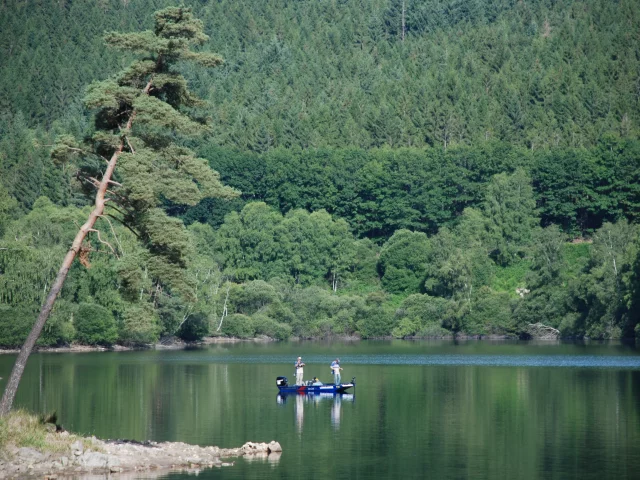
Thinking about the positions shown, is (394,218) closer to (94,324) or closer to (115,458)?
(94,324)

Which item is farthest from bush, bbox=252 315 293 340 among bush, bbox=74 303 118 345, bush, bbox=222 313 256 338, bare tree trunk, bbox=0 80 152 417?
bare tree trunk, bbox=0 80 152 417

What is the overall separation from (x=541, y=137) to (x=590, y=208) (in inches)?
991

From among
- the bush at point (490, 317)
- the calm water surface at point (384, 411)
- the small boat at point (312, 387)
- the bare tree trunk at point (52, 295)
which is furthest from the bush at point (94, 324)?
the bare tree trunk at point (52, 295)

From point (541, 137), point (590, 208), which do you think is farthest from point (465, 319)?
point (541, 137)

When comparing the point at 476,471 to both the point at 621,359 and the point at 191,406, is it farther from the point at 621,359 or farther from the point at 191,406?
the point at 621,359

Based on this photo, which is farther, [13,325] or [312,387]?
[13,325]

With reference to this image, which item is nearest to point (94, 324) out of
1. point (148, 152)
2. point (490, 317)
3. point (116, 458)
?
point (490, 317)

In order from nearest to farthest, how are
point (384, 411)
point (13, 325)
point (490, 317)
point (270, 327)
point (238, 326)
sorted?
point (384, 411) → point (13, 325) → point (238, 326) → point (490, 317) → point (270, 327)

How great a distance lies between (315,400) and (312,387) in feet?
12.5

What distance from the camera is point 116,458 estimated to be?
3488 cm

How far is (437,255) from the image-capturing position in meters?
138

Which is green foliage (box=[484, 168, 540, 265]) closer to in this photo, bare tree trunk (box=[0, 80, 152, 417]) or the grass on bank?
bare tree trunk (box=[0, 80, 152, 417])

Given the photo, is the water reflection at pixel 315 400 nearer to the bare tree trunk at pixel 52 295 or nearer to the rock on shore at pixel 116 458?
the rock on shore at pixel 116 458

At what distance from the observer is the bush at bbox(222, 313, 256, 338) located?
124 m
